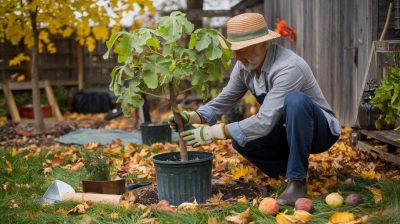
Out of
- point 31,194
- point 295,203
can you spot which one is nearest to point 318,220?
point 295,203

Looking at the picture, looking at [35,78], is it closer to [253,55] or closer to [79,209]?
[79,209]

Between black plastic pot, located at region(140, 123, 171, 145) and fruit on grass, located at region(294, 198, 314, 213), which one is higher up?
fruit on grass, located at region(294, 198, 314, 213)

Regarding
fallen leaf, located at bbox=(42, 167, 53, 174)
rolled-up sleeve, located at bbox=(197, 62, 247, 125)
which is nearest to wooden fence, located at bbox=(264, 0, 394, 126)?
rolled-up sleeve, located at bbox=(197, 62, 247, 125)

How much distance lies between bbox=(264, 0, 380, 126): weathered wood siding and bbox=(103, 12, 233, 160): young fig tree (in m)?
3.06

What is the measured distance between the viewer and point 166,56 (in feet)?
10.6

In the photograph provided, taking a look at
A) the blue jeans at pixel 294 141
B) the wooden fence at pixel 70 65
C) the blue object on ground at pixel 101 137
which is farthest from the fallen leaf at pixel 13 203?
the wooden fence at pixel 70 65

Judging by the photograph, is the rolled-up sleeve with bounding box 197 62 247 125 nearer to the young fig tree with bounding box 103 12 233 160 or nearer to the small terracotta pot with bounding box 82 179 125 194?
the young fig tree with bounding box 103 12 233 160

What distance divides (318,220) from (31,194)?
2057 mm

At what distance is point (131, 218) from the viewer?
313 cm

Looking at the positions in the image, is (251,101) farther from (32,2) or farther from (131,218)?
(131,218)

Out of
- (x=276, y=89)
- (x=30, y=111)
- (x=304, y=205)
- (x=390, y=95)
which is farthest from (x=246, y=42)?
(x=30, y=111)

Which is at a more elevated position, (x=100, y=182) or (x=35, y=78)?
(x=35, y=78)

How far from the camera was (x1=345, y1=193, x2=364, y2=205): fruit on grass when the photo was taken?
3.19 metres

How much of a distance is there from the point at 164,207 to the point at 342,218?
102 cm
